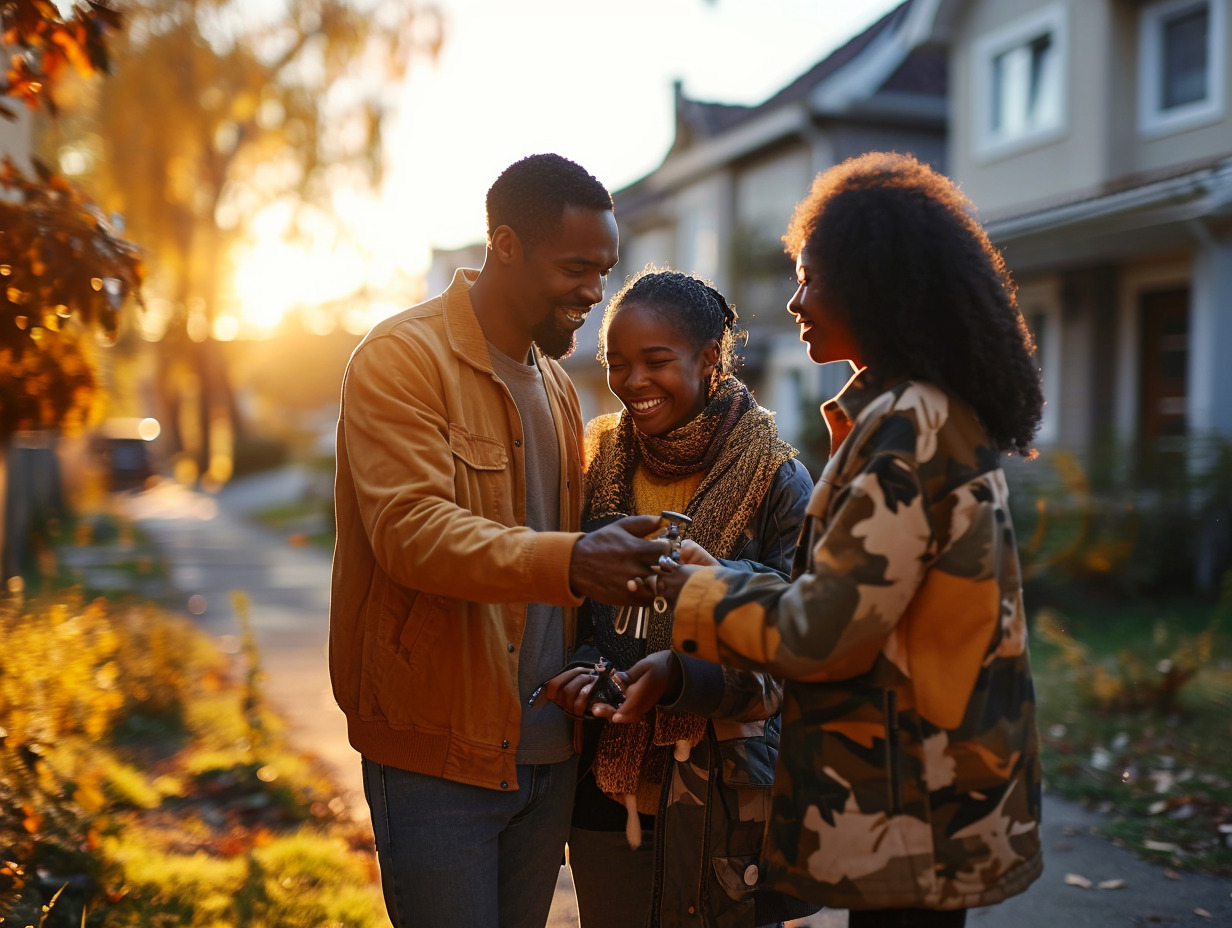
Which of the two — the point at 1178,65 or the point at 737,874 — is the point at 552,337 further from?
the point at 1178,65

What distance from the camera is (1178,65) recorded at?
41.3 ft

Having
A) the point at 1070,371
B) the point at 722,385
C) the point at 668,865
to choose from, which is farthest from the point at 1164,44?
the point at 668,865

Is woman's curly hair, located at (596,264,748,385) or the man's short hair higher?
the man's short hair

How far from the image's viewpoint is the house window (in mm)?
13781

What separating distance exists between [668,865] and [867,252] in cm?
154

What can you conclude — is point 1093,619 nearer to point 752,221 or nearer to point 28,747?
point 28,747

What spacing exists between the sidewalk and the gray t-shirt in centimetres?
190

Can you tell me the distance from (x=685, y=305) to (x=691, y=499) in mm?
519

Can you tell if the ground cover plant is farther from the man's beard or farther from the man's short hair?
the man's short hair

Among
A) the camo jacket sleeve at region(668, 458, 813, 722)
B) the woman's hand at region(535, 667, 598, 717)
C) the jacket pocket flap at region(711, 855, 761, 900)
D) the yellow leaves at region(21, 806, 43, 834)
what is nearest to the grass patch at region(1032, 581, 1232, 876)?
the jacket pocket flap at region(711, 855, 761, 900)

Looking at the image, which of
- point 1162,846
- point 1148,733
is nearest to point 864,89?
point 1148,733

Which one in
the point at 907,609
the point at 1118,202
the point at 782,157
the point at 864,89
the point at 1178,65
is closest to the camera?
the point at 907,609

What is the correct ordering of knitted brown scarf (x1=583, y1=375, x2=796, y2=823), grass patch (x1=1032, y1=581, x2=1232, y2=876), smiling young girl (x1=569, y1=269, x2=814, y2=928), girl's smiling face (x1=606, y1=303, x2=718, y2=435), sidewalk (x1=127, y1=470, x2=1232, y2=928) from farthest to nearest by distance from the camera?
grass patch (x1=1032, y1=581, x2=1232, y2=876), sidewalk (x1=127, y1=470, x2=1232, y2=928), girl's smiling face (x1=606, y1=303, x2=718, y2=435), knitted brown scarf (x1=583, y1=375, x2=796, y2=823), smiling young girl (x1=569, y1=269, x2=814, y2=928)

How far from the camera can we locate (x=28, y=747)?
388 cm
